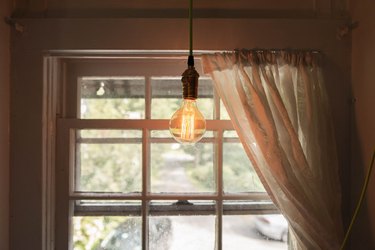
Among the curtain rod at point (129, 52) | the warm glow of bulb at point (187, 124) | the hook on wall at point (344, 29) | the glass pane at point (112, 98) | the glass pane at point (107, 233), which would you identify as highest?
the hook on wall at point (344, 29)

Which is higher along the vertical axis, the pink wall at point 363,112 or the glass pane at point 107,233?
the pink wall at point 363,112

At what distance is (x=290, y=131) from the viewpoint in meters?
1.18

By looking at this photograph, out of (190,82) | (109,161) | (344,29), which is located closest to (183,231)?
(109,161)

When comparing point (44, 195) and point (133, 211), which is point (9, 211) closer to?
point (44, 195)

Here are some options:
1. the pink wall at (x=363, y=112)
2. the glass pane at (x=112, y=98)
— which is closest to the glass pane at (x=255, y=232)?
the pink wall at (x=363, y=112)

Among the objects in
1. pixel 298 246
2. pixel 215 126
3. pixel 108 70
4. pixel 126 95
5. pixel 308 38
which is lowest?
pixel 298 246

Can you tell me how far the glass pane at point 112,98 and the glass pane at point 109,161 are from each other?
0.09 m

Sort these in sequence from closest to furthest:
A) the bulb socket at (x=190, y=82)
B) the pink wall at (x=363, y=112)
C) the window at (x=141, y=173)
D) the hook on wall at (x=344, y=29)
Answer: the bulb socket at (x=190, y=82) < the pink wall at (x=363, y=112) < the hook on wall at (x=344, y=29) < the window at (x=141, y=173)

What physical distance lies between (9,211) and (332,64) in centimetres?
158

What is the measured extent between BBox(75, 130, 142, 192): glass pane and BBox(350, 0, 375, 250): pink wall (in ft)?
3.25

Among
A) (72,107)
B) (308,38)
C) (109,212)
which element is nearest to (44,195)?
(109,212)

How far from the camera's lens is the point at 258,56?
123cm

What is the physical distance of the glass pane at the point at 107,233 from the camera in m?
1.43

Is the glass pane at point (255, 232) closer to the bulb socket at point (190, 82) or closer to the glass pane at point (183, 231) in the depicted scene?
the glass pane at point (183, 231)
